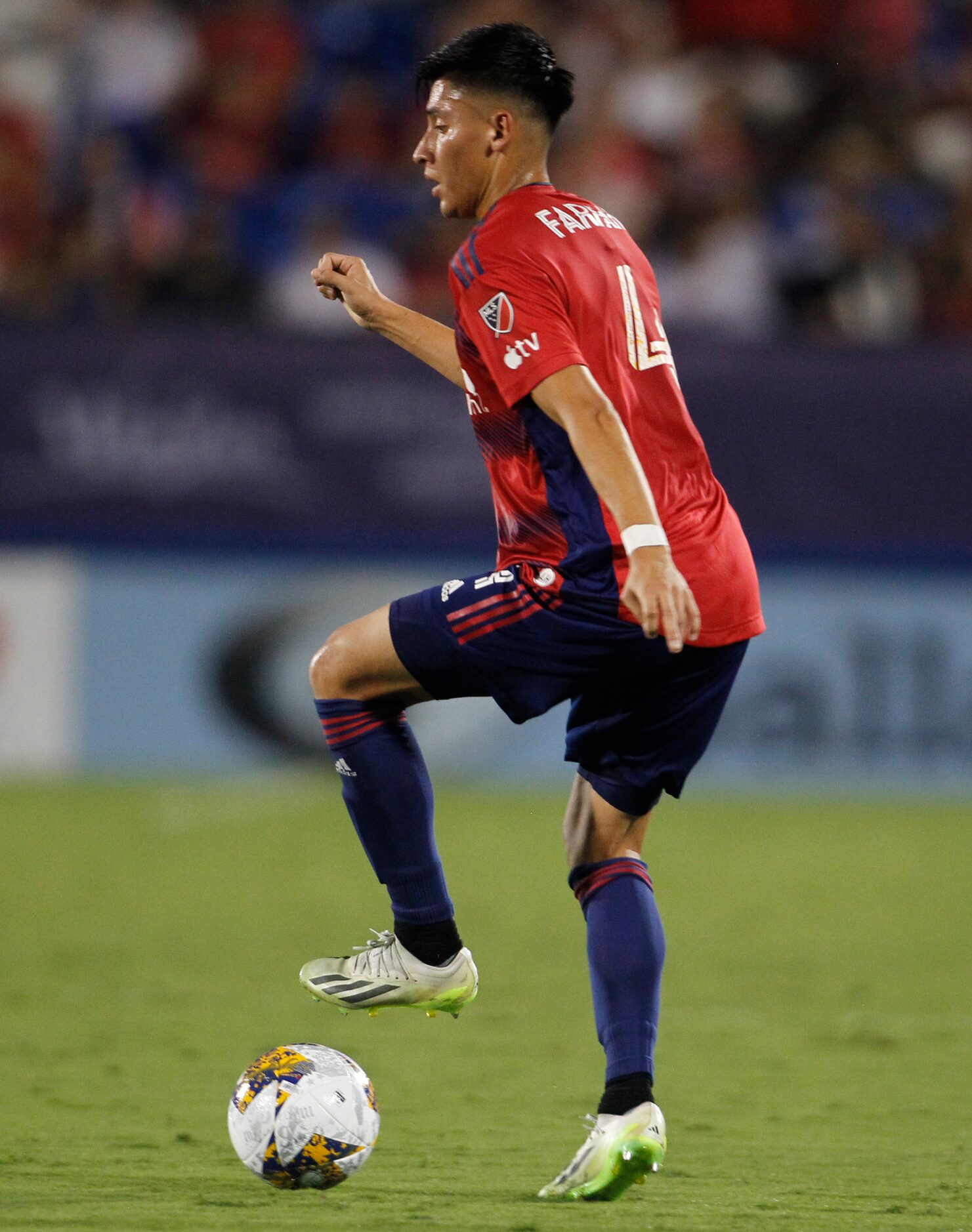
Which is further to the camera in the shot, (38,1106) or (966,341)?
(966,341)

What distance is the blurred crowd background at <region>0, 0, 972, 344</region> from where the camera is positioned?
11234mm

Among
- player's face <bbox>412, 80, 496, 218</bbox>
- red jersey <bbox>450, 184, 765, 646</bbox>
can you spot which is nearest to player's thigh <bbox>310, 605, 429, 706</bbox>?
red jersey <bbox>450, 184, 765, 646</bbox>

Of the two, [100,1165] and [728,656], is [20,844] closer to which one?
[100,1165]

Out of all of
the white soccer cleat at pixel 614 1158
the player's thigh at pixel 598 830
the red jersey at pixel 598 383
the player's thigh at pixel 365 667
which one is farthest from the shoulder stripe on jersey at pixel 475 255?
the white soccer cleat at pixel 614 1158

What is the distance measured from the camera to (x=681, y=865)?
8.48 meters

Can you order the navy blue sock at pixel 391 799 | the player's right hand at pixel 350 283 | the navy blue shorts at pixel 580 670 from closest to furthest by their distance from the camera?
the navy blue shorts at pixel 580 670
the navy blue sock at pixel 391 799
the player's right hand at pixel 350 283

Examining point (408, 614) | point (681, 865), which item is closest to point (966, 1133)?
point (408, 614)

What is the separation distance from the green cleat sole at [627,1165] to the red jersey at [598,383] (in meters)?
0.99

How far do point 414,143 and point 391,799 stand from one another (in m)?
8.73

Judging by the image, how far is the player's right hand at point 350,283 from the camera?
4.27 meters

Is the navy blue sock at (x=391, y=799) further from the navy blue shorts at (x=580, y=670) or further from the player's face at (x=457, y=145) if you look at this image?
the player's face at (x=457, y=145)

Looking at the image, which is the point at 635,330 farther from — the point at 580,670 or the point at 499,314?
the point at 580,670

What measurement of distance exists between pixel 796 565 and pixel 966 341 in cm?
154

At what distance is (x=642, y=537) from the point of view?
3510 millimetres
